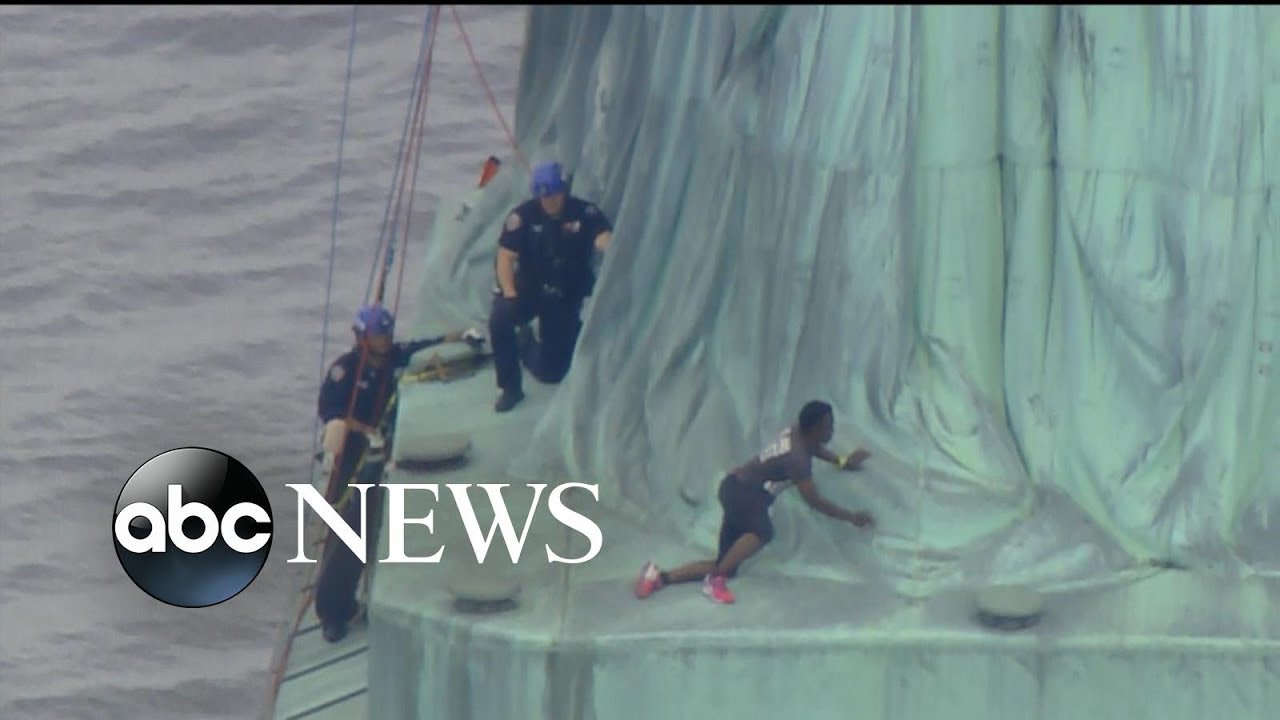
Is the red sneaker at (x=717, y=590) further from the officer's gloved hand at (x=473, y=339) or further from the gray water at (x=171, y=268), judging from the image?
the gray water at (x=171, y=268)

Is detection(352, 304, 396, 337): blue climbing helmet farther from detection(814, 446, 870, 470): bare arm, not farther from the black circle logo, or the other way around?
detection(814, 446, 870, 470): bare arm

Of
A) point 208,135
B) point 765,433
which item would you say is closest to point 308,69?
point 208,135

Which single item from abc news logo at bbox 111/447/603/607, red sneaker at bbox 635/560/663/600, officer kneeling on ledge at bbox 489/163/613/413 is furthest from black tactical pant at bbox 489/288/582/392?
red sneaker at bbox 635/560/663/600

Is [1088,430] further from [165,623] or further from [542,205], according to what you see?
[165,623]

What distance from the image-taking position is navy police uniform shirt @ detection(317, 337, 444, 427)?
1348 centimetres

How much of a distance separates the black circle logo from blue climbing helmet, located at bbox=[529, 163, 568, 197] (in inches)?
73.0

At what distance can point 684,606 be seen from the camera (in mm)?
12195

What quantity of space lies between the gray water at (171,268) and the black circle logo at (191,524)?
1.26 m

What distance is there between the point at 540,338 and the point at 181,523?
2.09m

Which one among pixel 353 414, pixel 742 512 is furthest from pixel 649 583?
pixel 353 414

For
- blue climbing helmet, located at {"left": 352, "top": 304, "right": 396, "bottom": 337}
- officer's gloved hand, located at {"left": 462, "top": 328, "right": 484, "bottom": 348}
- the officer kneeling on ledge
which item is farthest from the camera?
officer's gloved hand, located at {"left": 462, "top": 328, "right": 484, "bottom": 348}

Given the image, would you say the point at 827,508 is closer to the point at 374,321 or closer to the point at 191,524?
the point at 374,321

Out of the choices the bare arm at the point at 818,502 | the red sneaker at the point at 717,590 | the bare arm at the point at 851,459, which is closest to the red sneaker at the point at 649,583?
the red sneaker at the point at 717,590

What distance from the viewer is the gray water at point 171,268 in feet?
53.0
